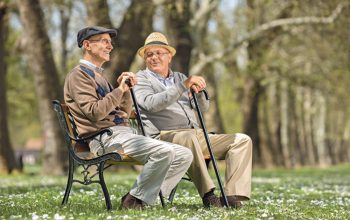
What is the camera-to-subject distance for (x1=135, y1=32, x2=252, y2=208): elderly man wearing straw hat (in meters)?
7.70

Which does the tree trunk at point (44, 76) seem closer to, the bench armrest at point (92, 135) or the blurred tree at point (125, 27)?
the blurred tree at point (125, 27)

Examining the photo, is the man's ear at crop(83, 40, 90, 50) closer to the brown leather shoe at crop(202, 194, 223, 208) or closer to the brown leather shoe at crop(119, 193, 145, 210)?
the brown leather shoe at crop(119, 193, 145, 210)

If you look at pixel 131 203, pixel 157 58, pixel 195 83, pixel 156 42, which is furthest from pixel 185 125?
pixel 131 203

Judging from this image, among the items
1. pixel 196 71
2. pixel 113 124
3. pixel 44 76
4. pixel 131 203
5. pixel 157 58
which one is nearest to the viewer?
pixel 131 203

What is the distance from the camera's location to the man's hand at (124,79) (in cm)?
739

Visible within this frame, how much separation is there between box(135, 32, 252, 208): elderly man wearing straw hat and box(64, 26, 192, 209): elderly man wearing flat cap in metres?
0.32

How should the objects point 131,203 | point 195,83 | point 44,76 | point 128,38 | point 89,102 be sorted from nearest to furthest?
point 89,102
point 131,203
point 195,83
point 44,76
point 128,38

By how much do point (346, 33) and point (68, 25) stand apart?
11694 millimetres

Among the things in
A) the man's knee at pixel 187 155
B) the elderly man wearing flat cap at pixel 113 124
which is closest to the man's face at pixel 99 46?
the elderly man wearing flat cap at pixel 113 124

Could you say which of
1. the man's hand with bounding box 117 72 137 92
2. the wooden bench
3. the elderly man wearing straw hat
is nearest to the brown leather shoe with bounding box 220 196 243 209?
the elderly man wearing straw hat

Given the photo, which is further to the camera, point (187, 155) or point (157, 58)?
point (157, 58)

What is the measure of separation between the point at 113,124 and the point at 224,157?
139 centimetres

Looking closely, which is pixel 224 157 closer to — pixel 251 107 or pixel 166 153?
pixel 166 153

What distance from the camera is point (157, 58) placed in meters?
8.19
